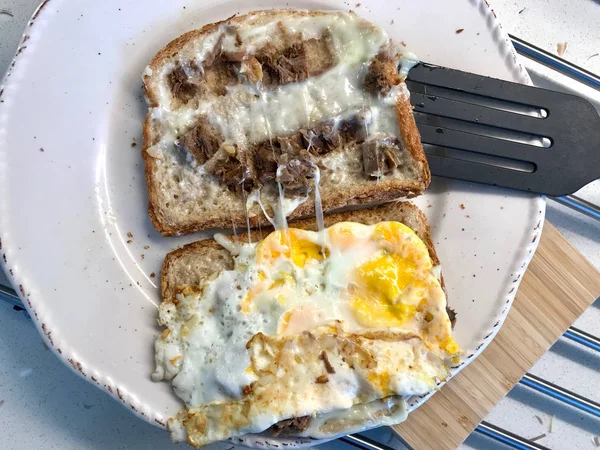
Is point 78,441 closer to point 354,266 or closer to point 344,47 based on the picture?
point 354,266

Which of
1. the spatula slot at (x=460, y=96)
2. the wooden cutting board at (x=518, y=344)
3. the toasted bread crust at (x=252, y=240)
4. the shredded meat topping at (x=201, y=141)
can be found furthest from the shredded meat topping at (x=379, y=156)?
the wooden cutting board at (x=518, y=344)

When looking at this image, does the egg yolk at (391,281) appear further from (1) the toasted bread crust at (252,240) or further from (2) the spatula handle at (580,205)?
(2) the spatula handle at (580,205)

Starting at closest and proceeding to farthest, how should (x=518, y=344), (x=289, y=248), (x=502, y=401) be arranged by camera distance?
(x=289, y=248)
(x=518, y=344)
(x=502, y=401)

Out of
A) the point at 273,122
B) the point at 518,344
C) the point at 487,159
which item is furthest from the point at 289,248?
the point at 518,344

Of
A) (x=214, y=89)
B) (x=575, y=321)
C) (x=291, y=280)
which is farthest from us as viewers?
(x=575, y=321)

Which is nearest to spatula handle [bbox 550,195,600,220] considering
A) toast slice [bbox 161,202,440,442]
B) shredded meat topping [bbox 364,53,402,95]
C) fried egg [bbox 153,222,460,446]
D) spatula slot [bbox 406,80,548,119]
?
spatula slot [bbox 406,80,548,119]

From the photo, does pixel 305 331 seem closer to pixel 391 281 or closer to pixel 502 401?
pixel 391 281

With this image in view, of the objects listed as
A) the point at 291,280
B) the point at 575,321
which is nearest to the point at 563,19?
the point at 575,321
